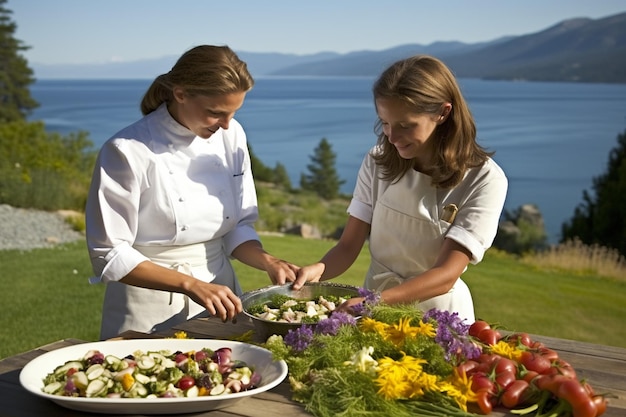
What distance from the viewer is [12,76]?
3775 cm

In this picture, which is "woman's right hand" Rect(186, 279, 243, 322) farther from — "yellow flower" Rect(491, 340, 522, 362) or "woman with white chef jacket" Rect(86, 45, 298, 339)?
"yellow flower" Rect(491, 340, 522, 362)

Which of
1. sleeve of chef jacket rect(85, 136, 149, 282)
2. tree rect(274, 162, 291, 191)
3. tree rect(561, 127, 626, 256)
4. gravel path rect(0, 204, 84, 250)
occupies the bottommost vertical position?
tree rect(274, 162, 291, 191)

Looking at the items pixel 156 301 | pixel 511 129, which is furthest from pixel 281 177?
pixel 511 129

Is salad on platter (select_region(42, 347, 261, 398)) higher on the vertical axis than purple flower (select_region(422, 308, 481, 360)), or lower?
lower

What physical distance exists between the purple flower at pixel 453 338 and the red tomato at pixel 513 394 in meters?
0.13

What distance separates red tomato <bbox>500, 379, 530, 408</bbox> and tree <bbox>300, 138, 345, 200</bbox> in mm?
30575

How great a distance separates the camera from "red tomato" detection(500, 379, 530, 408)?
1861 millimetres

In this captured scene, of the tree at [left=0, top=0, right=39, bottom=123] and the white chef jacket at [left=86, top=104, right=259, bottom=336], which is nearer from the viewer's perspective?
the white chef jacket at [left=86, top=104, right=259, bottom=336]

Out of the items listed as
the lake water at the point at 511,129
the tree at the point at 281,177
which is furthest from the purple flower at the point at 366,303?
the lake water at the point at 511,129

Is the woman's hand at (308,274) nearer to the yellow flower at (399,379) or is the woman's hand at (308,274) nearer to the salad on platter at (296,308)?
the salad on platter at (296,308)

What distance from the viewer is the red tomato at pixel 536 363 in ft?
6.42

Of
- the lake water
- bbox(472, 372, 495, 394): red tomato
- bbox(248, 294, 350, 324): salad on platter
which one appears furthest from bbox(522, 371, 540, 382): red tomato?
the lake water

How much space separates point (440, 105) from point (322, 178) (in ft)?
99.4

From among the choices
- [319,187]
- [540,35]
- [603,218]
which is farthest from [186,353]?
[540,35]
